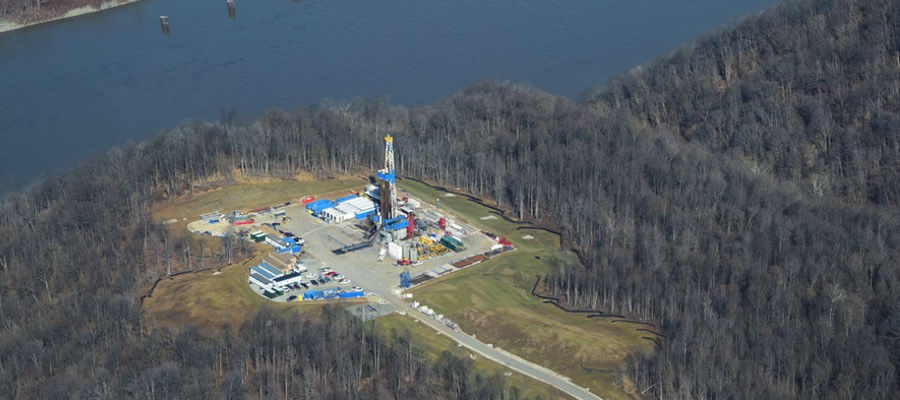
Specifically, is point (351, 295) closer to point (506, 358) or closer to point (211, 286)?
point (211, 286)

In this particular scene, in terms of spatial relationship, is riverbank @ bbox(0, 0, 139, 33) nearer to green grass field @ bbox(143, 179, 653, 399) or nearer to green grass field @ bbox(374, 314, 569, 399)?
green grass field @ bbox(143, 179, 653, 399)

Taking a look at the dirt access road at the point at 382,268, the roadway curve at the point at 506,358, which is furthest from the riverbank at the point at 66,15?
the roadway curve at the point at 506,358

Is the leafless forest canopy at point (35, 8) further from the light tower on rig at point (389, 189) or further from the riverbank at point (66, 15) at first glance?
the light tower on rig at point (389, 189)

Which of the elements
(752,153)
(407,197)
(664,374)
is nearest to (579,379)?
(664,374)

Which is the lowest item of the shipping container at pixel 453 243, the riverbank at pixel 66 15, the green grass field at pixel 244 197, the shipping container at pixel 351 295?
the shipping container at pixel 351 295

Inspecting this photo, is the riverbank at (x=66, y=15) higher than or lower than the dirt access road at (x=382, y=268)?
higher

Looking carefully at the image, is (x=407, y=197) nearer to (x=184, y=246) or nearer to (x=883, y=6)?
(x=184, y=246)
